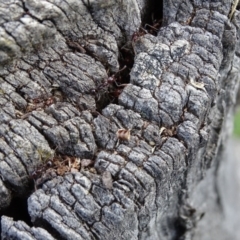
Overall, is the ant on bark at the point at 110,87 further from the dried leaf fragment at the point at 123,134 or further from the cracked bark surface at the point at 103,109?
the dried leaf fragment at the point at 123,134

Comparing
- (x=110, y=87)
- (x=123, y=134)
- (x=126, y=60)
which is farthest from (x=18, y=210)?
(x=126, y=60)

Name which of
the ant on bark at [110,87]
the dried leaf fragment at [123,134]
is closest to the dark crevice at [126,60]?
the ant on bark at [110,87]

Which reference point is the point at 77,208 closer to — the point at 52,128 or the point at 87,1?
the point at 52,128

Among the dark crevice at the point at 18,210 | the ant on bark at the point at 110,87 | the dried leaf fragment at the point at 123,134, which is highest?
the ant on bark at the point at 110,87

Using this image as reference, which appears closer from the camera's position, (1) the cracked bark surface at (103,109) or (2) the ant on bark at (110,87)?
(1) the cracked bark surface at (103,109)

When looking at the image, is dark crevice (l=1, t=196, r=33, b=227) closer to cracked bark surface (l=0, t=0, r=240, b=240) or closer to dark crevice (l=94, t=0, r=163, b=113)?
cracked bark surface (l=0, t=0, r=240, b=240)

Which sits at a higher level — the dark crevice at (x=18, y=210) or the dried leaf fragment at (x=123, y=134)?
the dried leaf fragment at (x=123, y=134)

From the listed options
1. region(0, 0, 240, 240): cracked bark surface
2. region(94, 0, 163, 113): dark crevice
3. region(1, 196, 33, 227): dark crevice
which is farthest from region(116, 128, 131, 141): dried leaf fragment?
Result: region(1, 196, 33, 227): dark crevice
